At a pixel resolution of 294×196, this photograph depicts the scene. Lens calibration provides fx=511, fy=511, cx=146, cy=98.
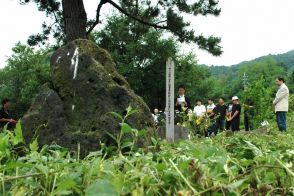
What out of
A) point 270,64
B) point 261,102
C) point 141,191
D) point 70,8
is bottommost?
point 141,191

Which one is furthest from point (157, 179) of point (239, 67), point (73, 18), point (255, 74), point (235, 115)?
point (239, 67)

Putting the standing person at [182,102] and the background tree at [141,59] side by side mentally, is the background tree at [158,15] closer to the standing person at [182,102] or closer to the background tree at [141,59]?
the standing person at [182,102]

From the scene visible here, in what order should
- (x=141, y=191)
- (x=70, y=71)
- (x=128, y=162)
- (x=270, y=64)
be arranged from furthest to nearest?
(x=270, y=64), (x=70, y=71), (x=128, y=162), (x=141, y=191)

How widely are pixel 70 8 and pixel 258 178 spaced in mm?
10306

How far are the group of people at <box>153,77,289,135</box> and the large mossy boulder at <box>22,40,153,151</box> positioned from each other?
6.24 meters

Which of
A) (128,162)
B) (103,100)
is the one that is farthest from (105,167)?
(103,100)

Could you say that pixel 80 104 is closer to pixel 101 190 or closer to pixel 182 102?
pixel 101 190

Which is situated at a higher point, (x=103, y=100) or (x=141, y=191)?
(x=103, y=100)

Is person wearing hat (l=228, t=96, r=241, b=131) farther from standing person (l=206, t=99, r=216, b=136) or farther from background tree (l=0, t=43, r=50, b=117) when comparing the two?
background tree (l=0, t=43, r=50, b=117)

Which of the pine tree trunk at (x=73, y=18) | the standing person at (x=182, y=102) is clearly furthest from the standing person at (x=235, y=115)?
the pine tree trunk at (x=73, y=18)

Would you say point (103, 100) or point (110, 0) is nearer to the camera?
point (103, 100)

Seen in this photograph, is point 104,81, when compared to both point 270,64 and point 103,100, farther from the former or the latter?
point 270,64

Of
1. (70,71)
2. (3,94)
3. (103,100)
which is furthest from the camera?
(3,94)

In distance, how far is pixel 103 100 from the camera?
3836 mm
